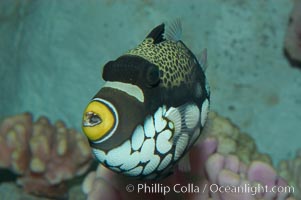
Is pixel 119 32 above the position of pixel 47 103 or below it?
above

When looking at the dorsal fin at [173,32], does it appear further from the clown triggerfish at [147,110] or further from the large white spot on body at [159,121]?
the large white spot on body at [159,121]

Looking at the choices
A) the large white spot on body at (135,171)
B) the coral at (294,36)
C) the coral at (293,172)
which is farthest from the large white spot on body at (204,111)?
the coral at (294,36)

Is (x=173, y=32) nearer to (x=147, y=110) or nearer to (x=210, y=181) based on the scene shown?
(x=147, y=110)

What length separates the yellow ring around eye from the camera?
1182mm

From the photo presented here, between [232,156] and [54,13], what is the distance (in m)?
2.16

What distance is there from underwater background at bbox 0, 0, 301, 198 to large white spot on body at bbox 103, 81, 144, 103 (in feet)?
7.36

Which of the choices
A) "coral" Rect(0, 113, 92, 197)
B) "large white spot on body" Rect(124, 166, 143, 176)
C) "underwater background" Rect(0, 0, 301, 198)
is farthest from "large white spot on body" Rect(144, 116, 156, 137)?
"underwater background" Rect(0, 0, 301, 198)

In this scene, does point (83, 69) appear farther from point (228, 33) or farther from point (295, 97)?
point (295, 97)

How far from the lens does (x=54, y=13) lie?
365cm

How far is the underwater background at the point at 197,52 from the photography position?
11.5 ft

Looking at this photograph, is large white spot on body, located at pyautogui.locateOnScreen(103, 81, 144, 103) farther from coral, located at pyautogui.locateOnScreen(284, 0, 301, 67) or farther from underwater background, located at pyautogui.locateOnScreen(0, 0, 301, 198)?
coral, located at pyautogui.locateOnScreen(284, 0, 301, 67)

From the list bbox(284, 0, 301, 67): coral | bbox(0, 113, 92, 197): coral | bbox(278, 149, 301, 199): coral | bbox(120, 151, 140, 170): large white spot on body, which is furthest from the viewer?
bbox(284, 0, 301, 67): coral

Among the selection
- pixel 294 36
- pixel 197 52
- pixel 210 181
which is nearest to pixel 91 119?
pixel 210 181

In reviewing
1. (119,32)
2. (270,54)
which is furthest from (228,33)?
(119,32)
